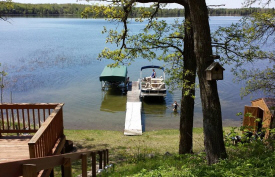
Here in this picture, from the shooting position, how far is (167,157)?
809cm

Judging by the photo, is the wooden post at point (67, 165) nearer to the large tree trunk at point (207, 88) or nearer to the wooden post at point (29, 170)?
the wooden post at point (29, 170)

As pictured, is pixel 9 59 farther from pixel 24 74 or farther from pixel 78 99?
pixel 78 99

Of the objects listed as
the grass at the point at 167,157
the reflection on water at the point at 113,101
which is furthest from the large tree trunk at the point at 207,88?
the reflection on water at the point at 113,101

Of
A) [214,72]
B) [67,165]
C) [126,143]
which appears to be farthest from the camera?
[126,143]

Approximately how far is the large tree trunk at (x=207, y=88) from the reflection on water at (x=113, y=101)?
1610 cm

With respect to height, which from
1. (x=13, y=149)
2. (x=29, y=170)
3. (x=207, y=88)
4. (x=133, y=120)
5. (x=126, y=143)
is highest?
(x=207, y=88)

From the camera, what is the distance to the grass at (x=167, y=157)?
4613 millimetres

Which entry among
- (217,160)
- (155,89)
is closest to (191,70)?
(217,160)

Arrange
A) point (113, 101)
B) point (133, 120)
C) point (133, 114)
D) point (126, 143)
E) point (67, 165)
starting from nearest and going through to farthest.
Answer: point (67, 165), point (126, 143), point (133, 120), point (133, 114), point (113, 101)

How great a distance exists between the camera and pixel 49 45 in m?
48.9

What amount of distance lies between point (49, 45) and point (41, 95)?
26.3 meters

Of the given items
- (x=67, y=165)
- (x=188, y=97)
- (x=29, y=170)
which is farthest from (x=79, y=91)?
(x=29, y=170)

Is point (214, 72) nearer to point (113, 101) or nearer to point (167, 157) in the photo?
point (167, 157)

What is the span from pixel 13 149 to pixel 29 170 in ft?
13.3
